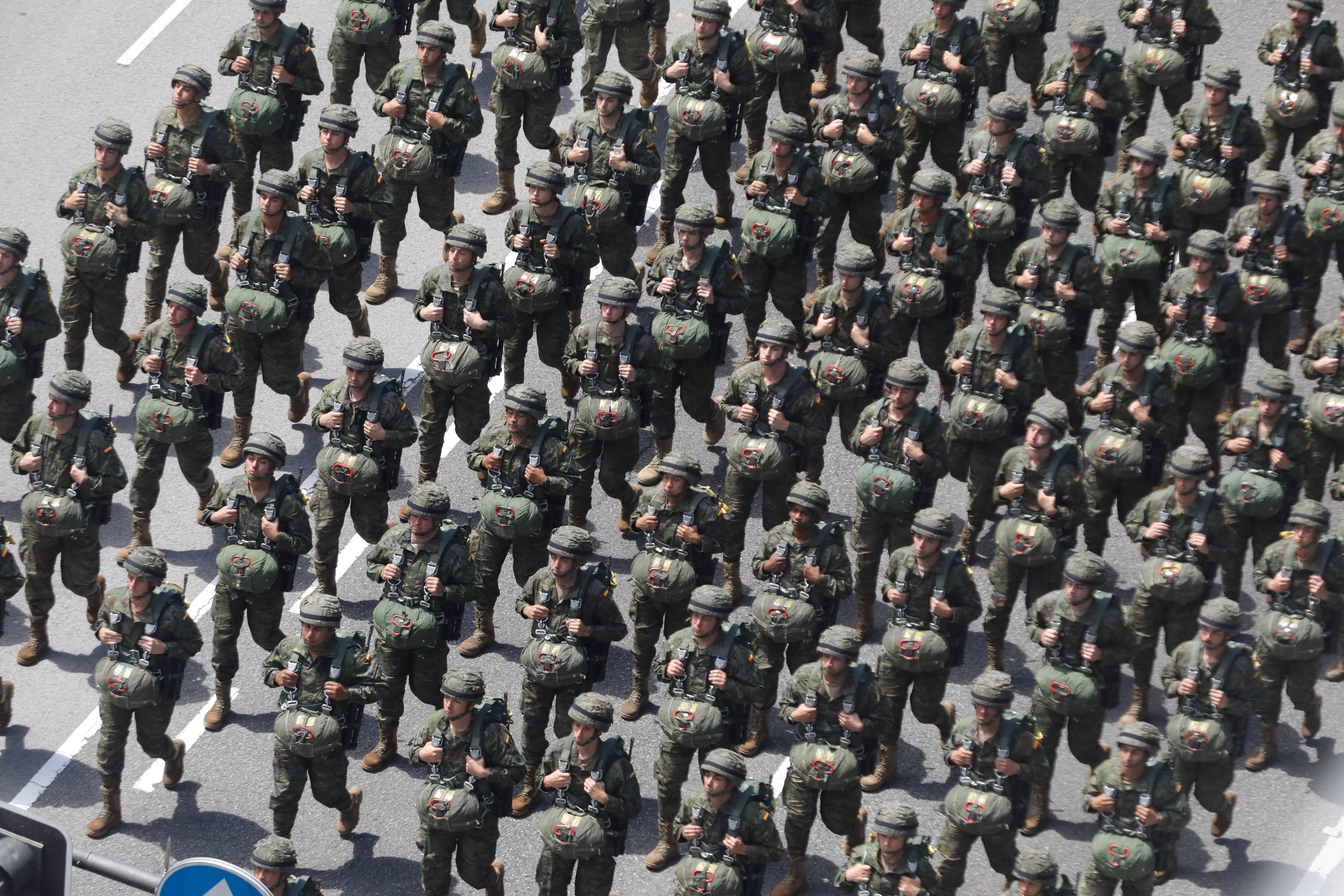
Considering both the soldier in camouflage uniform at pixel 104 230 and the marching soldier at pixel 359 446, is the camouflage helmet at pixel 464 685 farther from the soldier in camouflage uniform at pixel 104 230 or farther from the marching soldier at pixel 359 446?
the soldier in camouflage uniform at pixel 104 230

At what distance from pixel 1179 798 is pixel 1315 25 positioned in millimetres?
9903

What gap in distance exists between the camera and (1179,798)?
21.2 m

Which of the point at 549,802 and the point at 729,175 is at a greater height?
the point at 729,175

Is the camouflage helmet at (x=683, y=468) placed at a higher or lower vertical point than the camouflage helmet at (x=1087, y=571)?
higher

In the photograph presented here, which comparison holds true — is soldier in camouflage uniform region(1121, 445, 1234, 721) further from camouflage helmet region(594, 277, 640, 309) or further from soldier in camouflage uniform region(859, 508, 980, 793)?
camouflage helmet region(594, 277, 640, 309)

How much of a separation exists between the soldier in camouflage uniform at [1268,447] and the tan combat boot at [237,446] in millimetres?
10208

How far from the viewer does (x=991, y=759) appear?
2148cm

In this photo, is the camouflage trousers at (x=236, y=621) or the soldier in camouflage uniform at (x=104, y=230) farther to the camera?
the soldier in camouflage uniform at (x=104, y=230)

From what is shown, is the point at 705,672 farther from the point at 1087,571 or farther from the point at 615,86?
the point at 615,86

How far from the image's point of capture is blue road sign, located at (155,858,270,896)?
42.1 ft

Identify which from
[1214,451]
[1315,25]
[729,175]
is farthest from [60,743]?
[1315,25]

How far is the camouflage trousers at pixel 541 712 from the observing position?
915 inches

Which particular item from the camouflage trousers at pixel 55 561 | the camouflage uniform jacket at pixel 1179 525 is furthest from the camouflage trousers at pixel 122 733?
the camouflage uniform jacket at pixel 1179 525

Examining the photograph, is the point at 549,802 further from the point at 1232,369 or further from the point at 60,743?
the point at 1232,369
